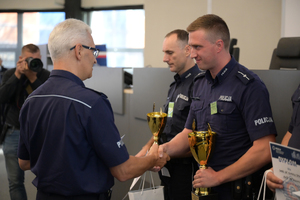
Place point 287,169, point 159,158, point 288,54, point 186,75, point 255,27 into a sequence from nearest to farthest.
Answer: point 287,169 → point 159,158 → point 186,75 → point 288,54 → point 255,27

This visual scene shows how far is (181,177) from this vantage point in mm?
1921

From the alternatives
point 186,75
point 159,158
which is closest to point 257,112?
point 159,158

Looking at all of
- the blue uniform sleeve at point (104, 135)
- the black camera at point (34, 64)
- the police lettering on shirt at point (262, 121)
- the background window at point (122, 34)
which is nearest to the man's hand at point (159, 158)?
the blue uniform sleeve at point (104, 135)

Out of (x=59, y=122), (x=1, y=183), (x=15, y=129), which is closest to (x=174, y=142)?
(x=59, y=122)

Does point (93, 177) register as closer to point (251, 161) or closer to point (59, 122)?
point (59, 122)

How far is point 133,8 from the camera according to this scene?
8164mm

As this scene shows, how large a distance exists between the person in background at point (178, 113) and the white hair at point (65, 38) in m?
0.86

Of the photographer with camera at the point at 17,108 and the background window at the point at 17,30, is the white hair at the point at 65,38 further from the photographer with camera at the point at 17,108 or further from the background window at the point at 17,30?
the background window at the point at 17,30

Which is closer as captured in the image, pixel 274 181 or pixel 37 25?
pixel 274 181

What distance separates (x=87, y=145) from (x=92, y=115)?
120 mm

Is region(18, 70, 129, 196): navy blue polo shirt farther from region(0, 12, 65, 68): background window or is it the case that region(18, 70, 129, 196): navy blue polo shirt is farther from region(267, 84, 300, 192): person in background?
region(0, 12, 65, 68): background window

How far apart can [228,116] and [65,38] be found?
75cm

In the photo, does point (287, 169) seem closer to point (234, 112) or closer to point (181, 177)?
point (234, 112)

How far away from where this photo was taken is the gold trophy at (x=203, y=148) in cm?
134
